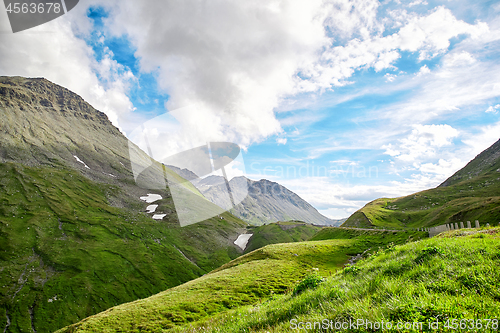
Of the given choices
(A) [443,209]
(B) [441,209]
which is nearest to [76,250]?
(A) [443,209]

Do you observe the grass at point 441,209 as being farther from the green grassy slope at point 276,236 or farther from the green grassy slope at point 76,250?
the green grassy slope at point 76,250

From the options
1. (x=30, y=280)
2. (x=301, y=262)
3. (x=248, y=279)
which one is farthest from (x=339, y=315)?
(x=30, y=280)

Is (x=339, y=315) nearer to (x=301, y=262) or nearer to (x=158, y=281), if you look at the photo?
(x=301, y=262)

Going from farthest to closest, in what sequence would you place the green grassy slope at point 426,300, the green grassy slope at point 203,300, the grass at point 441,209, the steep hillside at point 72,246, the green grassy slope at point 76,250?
the steep hillside at point 72,246, the green grassy slope at point 76,250, the grass at point 441,209, the green grassy slope at point 203,300, the green grassy slope at point 426,300

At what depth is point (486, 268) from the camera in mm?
5914

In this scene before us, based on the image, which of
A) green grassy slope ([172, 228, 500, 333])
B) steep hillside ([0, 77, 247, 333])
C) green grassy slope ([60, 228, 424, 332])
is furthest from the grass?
steep hillside ([0, 77, 247, 333])

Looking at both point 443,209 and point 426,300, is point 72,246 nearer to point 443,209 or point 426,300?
point 426,300

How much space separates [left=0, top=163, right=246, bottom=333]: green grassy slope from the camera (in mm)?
92500

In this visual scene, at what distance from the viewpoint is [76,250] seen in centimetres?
12194

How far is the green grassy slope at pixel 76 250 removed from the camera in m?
92.5

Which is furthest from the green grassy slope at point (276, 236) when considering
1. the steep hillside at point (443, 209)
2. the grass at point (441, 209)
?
the grass at point (441, 209)

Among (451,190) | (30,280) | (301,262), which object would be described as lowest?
(30,280)

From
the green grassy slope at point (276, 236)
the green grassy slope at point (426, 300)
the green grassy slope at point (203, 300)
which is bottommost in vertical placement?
the green grassy slope at point (276, 236)

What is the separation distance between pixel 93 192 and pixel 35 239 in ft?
234
